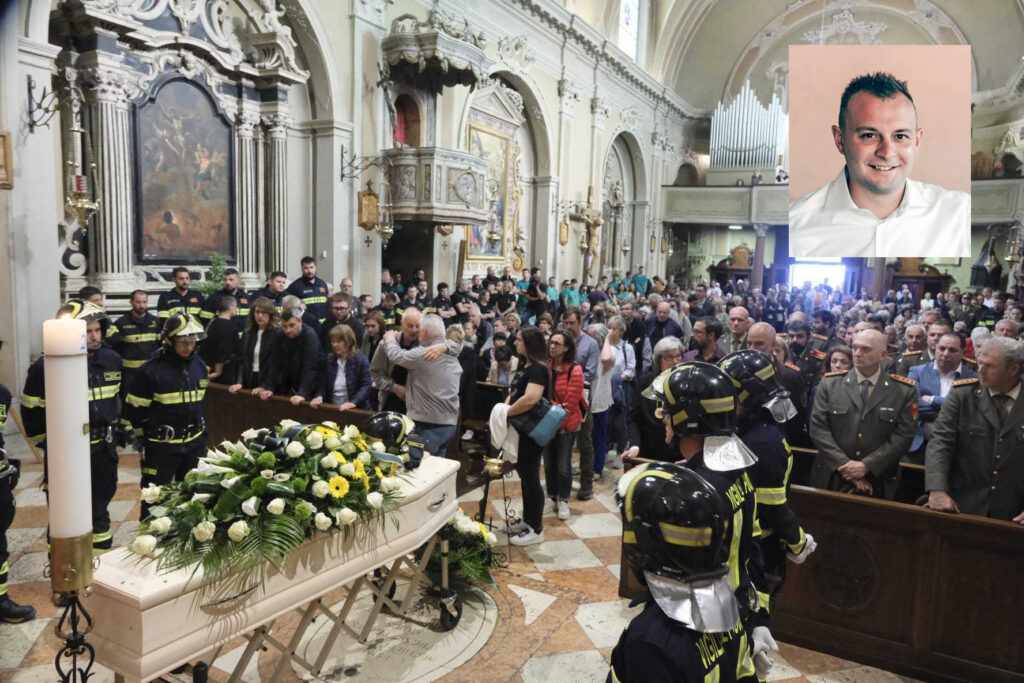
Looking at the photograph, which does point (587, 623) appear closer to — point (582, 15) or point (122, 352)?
point (122, 352)

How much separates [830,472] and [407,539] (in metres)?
2.76

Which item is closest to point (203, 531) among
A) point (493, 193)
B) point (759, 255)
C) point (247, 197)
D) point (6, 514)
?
point (6, 514)

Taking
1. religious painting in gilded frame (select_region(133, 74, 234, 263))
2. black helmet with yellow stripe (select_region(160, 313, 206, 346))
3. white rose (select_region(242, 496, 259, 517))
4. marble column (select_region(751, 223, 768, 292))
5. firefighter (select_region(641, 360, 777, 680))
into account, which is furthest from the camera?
marble column (select_region(751, 223, 768, 292))

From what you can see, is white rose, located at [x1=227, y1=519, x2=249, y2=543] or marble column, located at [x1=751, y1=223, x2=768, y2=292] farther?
marble column, located at [x1=751, y1=223, x2=768, y2=292]

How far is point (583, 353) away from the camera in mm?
5961

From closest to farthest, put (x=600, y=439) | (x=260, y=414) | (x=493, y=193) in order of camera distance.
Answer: (x=260, y=414) < (x=600, y=439) < (x=493, y=193)

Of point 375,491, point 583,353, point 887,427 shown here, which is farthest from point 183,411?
point 887,427

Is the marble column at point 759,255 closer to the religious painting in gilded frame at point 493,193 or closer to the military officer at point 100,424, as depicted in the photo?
the religious painting in gilded frame at point 493,193

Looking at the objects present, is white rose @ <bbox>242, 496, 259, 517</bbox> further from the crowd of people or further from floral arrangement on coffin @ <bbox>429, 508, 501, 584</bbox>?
floral arrangement on coffin @ <bbox>429, 508, 501, 584</bbox>

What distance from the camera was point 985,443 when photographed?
361 centimetres

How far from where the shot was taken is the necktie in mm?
3577

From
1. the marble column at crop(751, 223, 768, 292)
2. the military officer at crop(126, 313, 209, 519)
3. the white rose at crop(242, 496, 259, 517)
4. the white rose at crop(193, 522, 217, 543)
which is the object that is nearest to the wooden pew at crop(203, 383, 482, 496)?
the military officer at crop(126, 313, 209, 519)

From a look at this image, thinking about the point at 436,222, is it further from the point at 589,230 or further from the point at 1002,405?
the point at 1002,405

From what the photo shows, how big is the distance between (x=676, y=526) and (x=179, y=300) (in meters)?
7.49
